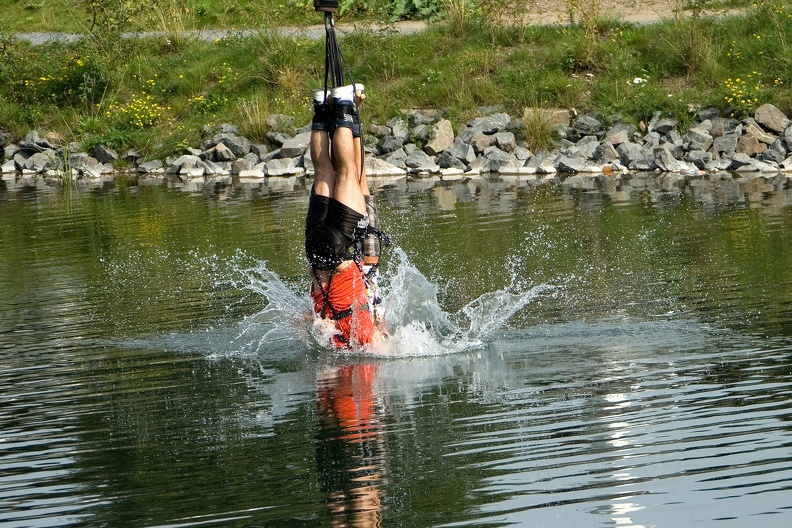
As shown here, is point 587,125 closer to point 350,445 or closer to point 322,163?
point 322,163

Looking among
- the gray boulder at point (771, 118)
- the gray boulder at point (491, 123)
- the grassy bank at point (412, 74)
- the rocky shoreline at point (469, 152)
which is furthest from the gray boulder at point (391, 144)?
the gray boulder at point (771, 118)

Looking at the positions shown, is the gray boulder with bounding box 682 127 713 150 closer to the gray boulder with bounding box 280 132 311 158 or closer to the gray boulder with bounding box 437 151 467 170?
the gray boulder with bounding box 437 151 467 170

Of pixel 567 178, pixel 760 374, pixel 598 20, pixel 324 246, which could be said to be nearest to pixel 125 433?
pixel 324 246

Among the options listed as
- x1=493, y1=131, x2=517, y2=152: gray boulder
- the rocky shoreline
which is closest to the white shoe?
the rocky shoreline

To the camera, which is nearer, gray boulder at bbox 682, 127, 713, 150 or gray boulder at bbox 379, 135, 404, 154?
gray boulder at bbox 682, 127, 713, 150

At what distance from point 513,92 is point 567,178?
11.9 ft

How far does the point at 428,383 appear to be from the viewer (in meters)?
8.09

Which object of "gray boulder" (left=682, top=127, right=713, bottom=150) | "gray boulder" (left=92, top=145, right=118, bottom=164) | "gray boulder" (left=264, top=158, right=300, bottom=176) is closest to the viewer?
"gray boulder" (left=682, top=127, right=713, bottom=150)

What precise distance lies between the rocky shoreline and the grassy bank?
0.39 meters

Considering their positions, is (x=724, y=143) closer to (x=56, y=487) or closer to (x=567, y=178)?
(x=567, y=178)

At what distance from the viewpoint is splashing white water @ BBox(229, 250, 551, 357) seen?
9172mm

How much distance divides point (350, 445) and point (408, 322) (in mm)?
3049

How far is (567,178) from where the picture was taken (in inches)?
807

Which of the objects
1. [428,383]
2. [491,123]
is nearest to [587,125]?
[491,123]
